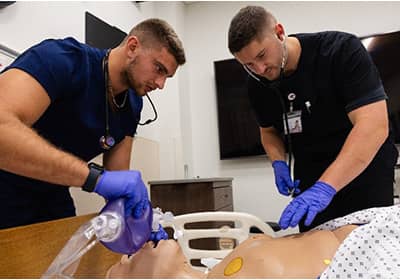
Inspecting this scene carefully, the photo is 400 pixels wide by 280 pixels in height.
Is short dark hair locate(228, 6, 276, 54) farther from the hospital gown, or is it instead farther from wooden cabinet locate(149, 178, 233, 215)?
wooden cabinet locate(149, 178, 233, 215)

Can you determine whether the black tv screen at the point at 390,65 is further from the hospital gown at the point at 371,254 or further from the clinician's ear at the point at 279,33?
the hospital gown at the point at 371,254

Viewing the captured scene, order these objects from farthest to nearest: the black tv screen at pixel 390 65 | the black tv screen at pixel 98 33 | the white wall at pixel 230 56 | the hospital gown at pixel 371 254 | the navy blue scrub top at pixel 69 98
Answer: the white wall at pixel 230 56
the black tv screen at pixel 390 65
the black tv screen at pixel 98 33
the navy blue scrub top at pixel 69 98
the hospital gown at pixel 371 254

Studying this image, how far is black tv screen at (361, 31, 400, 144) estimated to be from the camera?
95.4 inches

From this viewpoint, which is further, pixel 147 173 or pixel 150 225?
pixel 147 173

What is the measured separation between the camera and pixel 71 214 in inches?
46.1

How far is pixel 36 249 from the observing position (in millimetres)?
715


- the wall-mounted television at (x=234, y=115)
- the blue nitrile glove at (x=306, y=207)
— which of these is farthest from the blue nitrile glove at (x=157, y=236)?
the wall-mounted television at (x=234, y=115)

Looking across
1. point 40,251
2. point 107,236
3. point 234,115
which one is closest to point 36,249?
point 40,251

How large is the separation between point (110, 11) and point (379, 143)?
190cm

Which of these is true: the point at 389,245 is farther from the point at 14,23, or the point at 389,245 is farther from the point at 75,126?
the point at 14,23

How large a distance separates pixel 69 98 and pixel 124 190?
1.34 ft

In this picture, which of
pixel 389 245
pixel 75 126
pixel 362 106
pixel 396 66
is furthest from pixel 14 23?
pixel 396 66

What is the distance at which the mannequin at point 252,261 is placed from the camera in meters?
0.73

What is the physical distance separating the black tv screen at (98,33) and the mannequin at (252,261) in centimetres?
149
